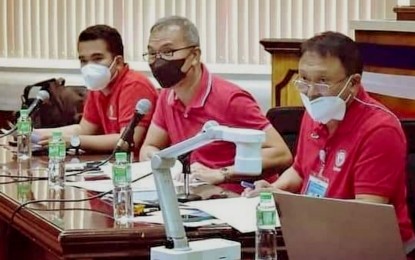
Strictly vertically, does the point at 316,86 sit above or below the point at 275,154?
above

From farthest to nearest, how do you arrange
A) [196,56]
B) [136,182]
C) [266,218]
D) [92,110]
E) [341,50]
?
[92,110] < [196,56] < [136,182] < [341,50] < [266,218]

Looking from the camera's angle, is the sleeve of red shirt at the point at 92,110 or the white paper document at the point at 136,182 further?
the sleeve of red shirt at the point at 92,110

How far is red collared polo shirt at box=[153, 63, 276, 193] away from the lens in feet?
11.3

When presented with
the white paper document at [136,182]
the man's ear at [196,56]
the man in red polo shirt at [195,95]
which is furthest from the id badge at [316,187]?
the man's ear at [196,56]

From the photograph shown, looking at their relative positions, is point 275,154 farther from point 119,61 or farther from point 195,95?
point 119,61

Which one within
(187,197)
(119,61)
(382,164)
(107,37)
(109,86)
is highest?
(107,37)

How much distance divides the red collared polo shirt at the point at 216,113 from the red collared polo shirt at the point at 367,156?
0.67 metres

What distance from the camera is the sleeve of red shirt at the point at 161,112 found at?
3662mm

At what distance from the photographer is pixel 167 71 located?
339 centimetres

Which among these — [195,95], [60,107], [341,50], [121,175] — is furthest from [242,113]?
[60,107]

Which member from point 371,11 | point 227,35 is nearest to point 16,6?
point 227,35

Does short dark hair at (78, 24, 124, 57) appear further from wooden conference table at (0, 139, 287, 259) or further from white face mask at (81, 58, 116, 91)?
wooden conference table at (0, 139, 287, 259)

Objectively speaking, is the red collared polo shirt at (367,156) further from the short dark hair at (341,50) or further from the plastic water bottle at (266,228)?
the plastic water bottle at (266,228)

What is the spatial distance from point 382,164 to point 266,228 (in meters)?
0.67
